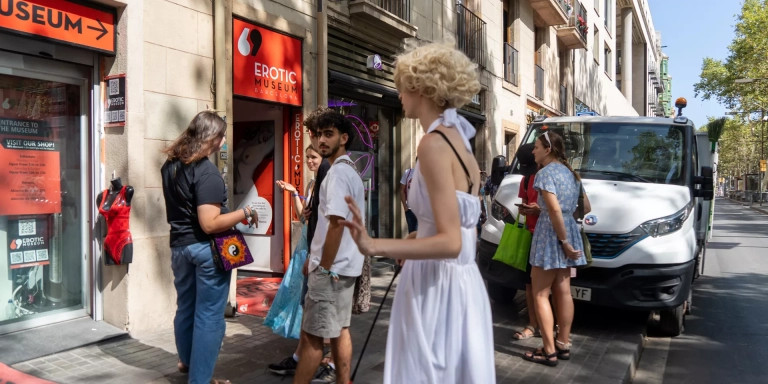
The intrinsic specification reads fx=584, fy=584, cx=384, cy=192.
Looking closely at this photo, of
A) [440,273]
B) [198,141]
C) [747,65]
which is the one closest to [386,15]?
[198,141]

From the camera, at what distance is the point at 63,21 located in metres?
4.68

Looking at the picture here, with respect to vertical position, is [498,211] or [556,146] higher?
[556,146]

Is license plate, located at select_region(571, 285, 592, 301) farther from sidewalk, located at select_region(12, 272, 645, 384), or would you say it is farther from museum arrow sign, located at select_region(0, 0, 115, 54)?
museum arrow sign, located at select_region(0, 0, 115, 54)

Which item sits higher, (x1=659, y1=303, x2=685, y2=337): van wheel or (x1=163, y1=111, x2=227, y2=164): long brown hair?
(x1=163, y1=111, x2=227, y2=164): long brown hair

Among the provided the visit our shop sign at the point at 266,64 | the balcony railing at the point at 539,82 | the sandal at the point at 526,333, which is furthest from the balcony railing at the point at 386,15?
the balcony railing at the point at 539,82

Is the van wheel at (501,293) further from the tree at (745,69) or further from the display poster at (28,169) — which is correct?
the tree at (745,69)

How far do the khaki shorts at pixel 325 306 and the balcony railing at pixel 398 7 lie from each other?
7.21 m

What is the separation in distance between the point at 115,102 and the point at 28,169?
0.88 meters

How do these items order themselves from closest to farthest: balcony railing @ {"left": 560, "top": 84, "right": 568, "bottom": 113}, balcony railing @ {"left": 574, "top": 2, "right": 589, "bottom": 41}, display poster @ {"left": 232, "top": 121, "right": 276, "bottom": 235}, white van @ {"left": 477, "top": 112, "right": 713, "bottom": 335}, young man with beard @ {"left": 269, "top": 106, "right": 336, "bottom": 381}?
1. young man with beard @ {"left": 269, "top": 106, "right": 336, "bottom": 381}
2. white van @ {"left": 477, "top": 112, "right": 713, "bottom": 335}
3. display poster @ {"left": 232, "top": 121, "right": 276, "bottom": 235}
4. balcony railing @ {"left": 574, "top": 2, "right": 589, "bottom": 41}
5. balcony railing @ {"left": 560, "top": 84, "right": 568, "bottom": 113}

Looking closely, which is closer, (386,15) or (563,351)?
(563,351)

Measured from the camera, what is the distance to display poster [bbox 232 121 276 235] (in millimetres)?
7922

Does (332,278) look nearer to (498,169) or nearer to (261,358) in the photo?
(261,358)

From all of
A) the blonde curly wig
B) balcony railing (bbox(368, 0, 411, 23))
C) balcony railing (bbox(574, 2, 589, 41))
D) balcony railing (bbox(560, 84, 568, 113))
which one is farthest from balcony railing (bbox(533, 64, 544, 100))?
the blonde curly wig

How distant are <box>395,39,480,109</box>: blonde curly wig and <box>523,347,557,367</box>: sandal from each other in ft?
10.0
